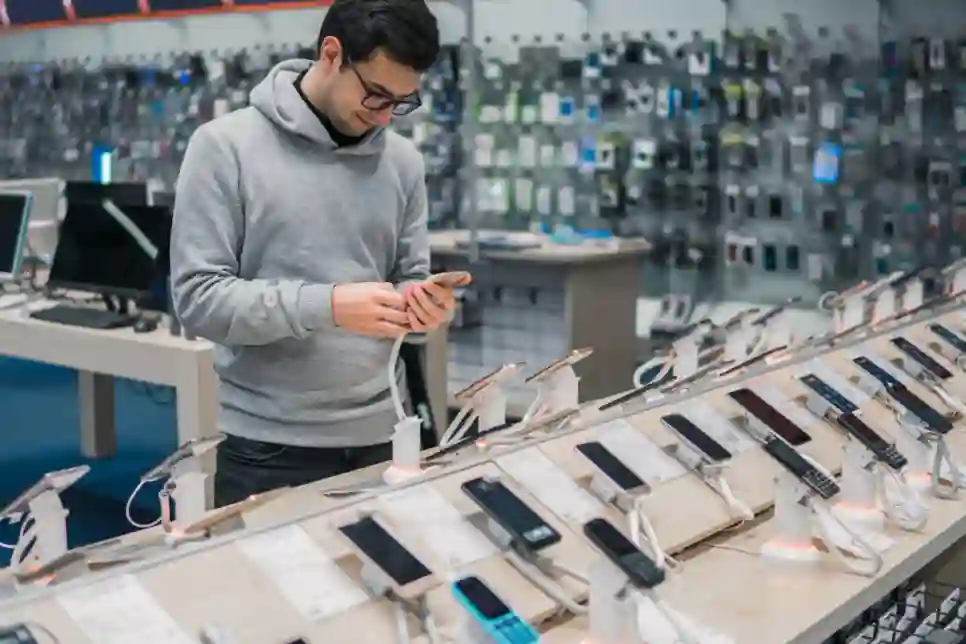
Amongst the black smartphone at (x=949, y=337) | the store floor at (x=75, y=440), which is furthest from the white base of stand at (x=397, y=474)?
the store floor at (x=75, y=440)

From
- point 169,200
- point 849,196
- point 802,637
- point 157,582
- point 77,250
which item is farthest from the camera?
point 169,200

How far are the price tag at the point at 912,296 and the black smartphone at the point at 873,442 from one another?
1.30 metres

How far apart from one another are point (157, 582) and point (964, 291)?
117 inches

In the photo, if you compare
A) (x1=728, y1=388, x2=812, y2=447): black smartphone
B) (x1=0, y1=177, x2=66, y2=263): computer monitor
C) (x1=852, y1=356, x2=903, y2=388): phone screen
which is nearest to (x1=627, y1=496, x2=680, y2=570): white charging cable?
(x1=728, y1=388, x2=812, y2=447): black smartphone

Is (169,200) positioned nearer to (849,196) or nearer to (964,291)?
(849,196)

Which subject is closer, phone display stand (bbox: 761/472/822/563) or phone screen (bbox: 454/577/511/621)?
phone screen (bbox: 454/577/511/621)

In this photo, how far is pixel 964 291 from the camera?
3.68 metres

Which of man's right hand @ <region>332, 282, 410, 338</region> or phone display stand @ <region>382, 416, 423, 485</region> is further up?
man's right hand @ <region>332, 282, 410, 338</region>

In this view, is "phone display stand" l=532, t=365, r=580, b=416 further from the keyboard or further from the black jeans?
the keyboard

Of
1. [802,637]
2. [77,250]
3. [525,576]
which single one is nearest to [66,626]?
[525,576]

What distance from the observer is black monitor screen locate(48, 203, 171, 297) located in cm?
452

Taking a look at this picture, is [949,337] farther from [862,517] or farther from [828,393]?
[862,517]

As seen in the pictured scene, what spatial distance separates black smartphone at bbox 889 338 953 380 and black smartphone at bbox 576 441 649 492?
1225 mm

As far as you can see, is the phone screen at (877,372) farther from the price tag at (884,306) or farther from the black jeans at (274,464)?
the black jeans at (274,464)
